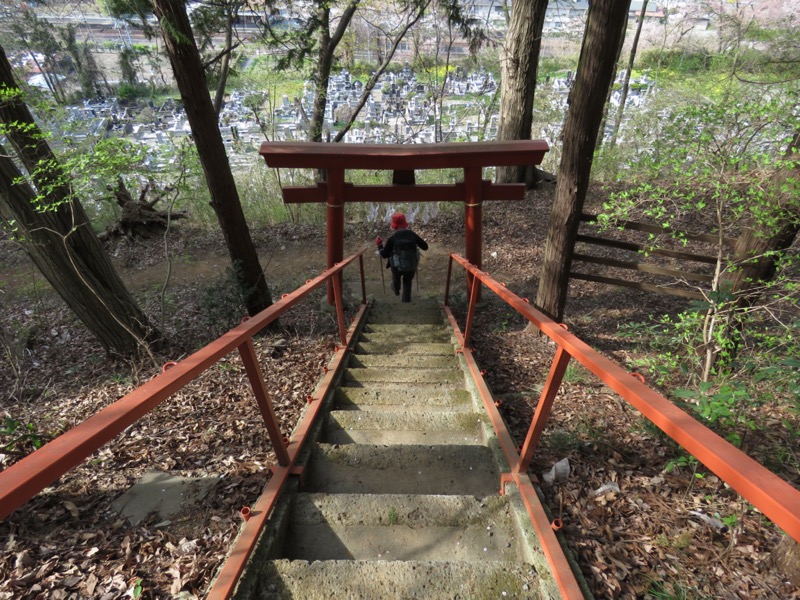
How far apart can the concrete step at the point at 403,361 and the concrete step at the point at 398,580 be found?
2.55 m

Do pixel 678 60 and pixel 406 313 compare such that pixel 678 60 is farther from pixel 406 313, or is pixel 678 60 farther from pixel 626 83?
pixel 406 313

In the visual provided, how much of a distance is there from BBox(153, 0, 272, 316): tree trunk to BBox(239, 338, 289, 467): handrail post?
3.24 metres

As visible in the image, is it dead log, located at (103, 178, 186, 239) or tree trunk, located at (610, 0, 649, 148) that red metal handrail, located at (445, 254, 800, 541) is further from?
tree trunk, located at (610, 0, 649, 148)

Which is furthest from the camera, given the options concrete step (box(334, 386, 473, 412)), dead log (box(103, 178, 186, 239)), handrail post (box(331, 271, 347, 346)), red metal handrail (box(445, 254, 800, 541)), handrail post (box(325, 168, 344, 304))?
dead log (box(103, 178, 186, 239))

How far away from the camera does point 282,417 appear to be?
11.0 ft

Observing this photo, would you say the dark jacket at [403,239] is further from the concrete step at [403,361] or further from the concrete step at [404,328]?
the concrete step at [403,361]

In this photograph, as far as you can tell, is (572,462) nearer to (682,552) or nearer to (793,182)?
(682,552)

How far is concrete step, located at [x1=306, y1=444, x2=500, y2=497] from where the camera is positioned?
256 cm

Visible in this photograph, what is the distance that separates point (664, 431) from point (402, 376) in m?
3.00

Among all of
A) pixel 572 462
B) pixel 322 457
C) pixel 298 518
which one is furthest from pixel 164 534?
pixel 572 462

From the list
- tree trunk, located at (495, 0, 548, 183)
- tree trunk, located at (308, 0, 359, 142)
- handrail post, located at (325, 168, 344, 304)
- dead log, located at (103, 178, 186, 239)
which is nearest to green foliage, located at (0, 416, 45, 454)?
handrail post, located at (325, 168, 344, 304)

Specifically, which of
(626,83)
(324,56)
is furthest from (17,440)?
(626,83)

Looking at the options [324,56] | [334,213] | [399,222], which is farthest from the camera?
[324,56]

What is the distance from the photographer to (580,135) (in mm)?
3982
